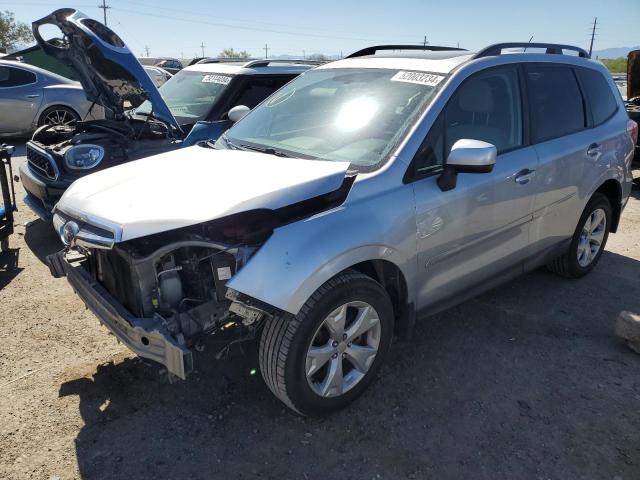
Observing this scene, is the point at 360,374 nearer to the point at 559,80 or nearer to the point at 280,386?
the point at 280,386

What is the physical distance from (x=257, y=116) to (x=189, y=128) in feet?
7.92

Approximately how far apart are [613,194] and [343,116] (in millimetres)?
2903

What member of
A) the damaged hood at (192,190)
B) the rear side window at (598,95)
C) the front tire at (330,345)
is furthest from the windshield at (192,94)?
the front tire at (330,345)

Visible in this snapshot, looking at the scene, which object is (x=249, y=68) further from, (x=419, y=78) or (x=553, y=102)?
(x=553, y=102)

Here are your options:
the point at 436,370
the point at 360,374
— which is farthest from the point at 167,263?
the point at 436,370

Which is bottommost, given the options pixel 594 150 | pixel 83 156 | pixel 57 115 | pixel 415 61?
pixel 57 115

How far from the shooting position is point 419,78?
3248mm

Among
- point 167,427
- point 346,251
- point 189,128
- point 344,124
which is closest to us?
point 346,251

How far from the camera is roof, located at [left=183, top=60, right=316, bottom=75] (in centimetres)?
638

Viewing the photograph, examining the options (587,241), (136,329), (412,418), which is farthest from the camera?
(587,241)

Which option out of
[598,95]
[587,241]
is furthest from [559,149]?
[587,241]

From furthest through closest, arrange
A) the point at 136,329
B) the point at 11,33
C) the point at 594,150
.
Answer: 1. the point at 11,33
2. the point at 594,150
3. the point at 136,329

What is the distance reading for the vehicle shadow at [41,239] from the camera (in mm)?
5180

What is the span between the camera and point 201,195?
101 inches
